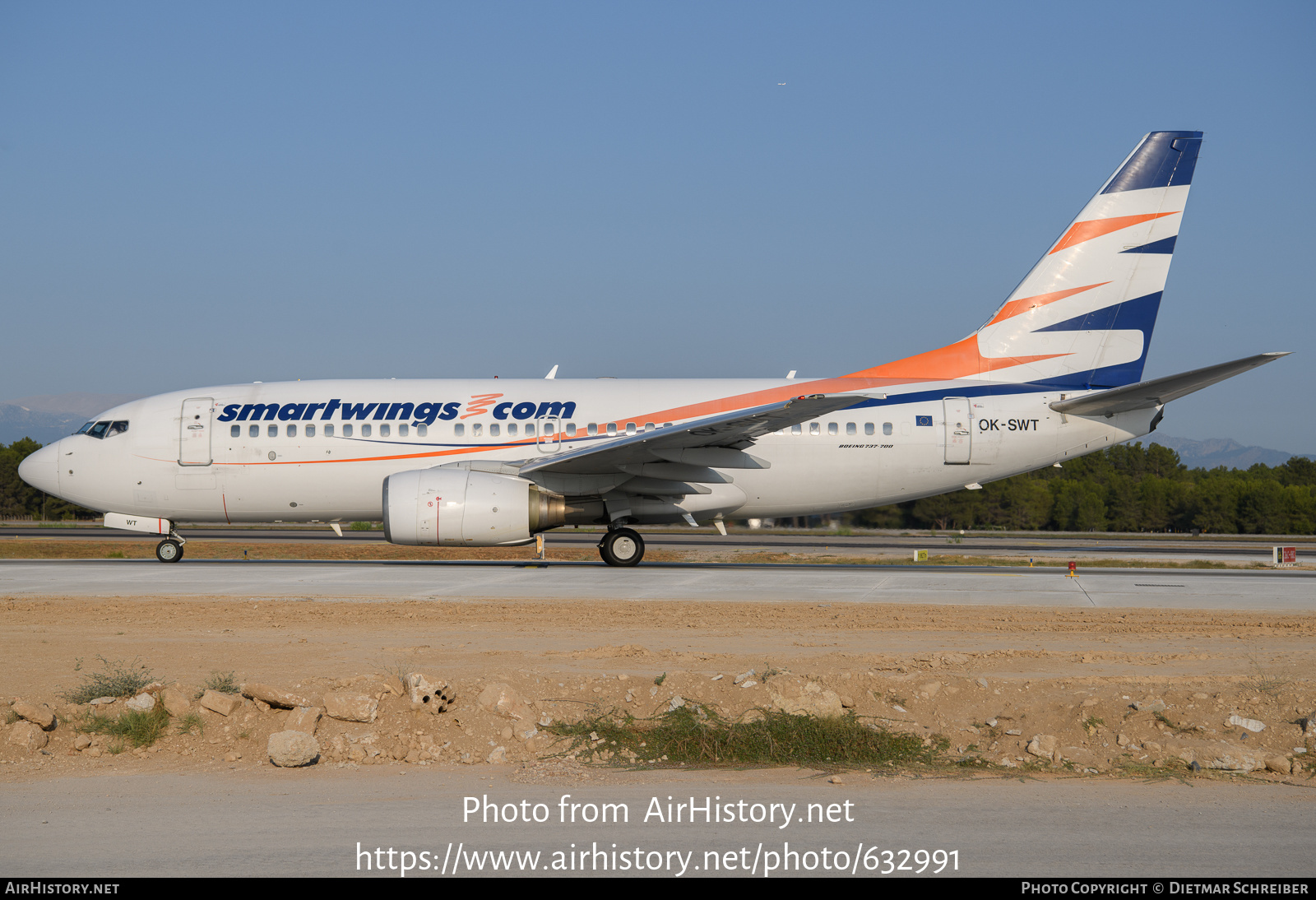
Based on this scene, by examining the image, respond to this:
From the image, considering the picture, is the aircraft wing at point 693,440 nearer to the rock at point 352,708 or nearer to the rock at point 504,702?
the rock at point 504,702

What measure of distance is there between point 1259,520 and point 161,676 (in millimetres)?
65775

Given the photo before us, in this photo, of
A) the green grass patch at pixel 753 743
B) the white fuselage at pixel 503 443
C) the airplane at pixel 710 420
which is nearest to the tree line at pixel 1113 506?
the airplane at pixel 710 420

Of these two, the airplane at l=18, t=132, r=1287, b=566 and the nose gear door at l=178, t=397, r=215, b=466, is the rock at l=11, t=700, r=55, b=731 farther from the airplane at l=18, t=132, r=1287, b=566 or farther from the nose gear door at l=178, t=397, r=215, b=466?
the nose gear door at l=178, t=397, r=215, b=466

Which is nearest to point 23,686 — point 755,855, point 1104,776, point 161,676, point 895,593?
point 161,676

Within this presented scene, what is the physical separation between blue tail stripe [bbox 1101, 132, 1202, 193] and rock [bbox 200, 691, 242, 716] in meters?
18.8

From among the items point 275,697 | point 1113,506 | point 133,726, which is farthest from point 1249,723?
point 1113,506

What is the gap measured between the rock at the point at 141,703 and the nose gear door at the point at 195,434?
13.1m

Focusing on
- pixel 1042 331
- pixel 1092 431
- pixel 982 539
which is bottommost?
pixel 982 539

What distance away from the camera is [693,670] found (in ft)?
28.8

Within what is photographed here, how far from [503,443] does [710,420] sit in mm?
4016

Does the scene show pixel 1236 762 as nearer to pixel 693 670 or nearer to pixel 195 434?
pixel 693 670

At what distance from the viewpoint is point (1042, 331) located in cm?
1991

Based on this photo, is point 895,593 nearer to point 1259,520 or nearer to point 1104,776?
point 1104,776

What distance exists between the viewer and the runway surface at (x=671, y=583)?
14234 mm
